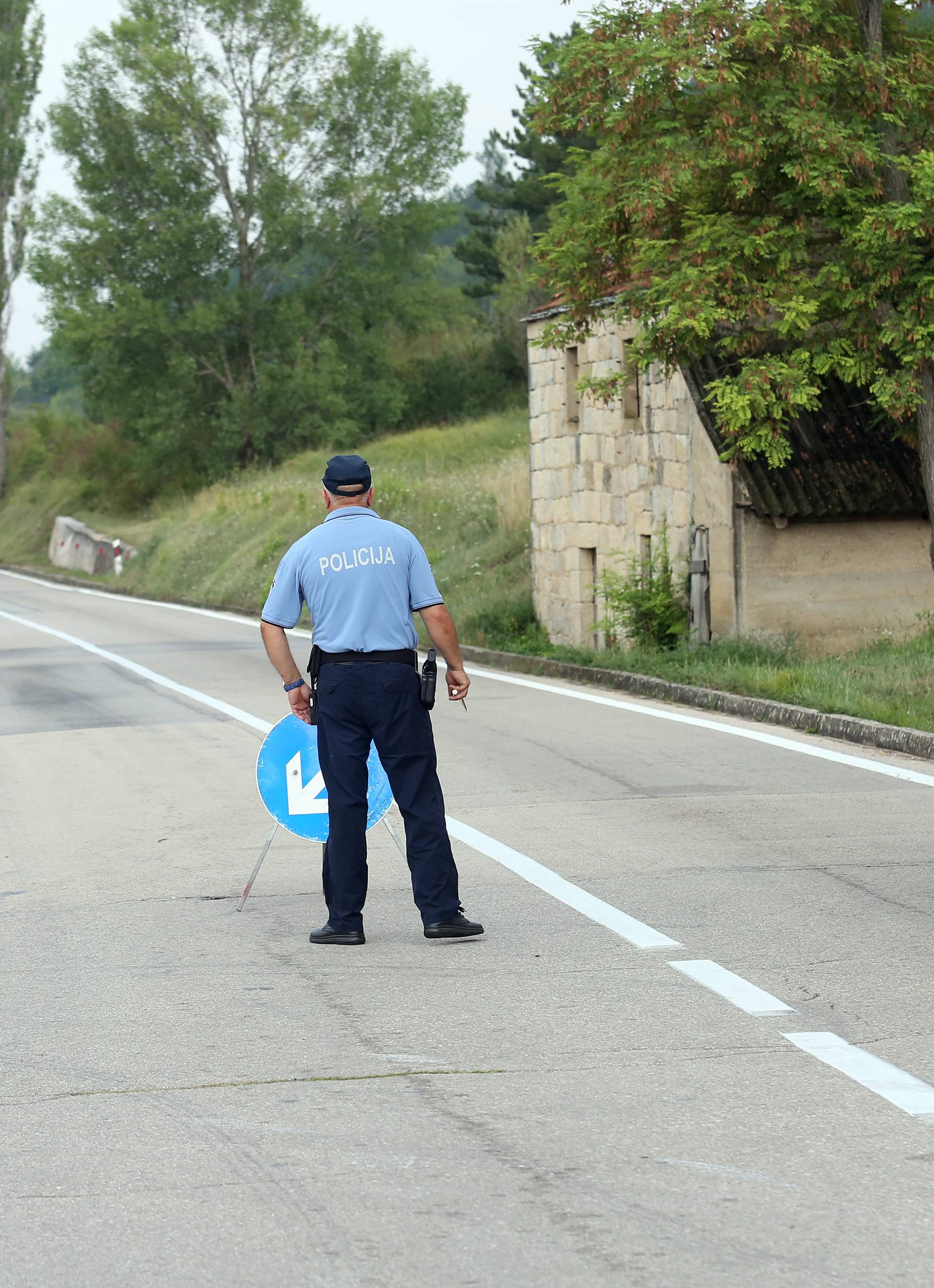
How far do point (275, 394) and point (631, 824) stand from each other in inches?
1745

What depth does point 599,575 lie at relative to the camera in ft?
76.1

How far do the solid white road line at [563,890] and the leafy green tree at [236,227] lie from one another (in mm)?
43281

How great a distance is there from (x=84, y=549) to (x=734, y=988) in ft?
136

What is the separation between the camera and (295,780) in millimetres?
7734

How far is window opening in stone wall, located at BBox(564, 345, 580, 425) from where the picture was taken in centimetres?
2405

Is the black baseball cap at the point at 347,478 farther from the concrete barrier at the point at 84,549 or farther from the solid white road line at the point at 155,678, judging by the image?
the concrete barrier at the point at 84,549

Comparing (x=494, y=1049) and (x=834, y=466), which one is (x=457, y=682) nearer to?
(x=494, y=1049)

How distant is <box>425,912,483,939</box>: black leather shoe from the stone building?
12.2 metres

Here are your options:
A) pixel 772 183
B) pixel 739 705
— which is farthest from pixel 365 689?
pixel 772 183

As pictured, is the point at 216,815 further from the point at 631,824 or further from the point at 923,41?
the point at 923,41

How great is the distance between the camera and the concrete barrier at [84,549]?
142ft

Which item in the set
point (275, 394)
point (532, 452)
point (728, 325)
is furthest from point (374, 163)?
point (728, 325)

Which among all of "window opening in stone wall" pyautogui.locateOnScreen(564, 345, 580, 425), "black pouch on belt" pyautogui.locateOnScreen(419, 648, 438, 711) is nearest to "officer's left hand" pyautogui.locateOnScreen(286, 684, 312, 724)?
"black pouch on belt" pyautogui.locateOnScreen(419, 648, 438, 711)

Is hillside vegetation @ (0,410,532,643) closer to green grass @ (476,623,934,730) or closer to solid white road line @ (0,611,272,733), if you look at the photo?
solid white road line @ (0,611,272,733)
